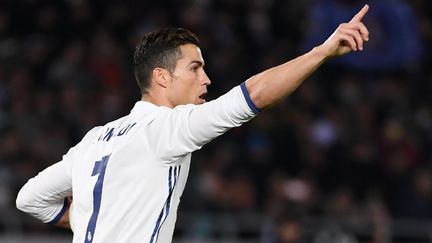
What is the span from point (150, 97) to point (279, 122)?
25.3 feet

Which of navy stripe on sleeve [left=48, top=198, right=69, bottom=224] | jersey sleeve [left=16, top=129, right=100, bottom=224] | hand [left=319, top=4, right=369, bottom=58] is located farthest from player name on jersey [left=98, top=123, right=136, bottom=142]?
hand [left=319, top=4, right=369, bottom=58]

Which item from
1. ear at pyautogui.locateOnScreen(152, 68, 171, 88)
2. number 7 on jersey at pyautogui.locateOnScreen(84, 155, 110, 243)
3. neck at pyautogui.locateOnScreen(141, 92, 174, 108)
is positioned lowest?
number 7 on jersey at pyautogui.locateOnScreen(84, 155, 110, 243)

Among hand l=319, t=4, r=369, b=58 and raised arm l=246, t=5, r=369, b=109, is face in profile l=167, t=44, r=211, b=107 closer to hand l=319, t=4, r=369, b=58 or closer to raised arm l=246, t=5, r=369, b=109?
raised arm l=246, t=5, r=369, b=109

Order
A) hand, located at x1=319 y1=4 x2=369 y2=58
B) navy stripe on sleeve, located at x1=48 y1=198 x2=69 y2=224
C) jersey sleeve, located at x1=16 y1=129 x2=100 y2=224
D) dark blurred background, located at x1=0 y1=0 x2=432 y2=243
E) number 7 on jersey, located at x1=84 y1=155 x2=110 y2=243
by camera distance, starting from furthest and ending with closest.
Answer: dark blurred background, located at x1=0 y1=0 x2=432 y2=243 → navy stripe on sleeve, located at x1=48 y1=198 x2=69 y2=224 → jersey sleeve, located at x1=16 y1=129 x2=100 y2=224 → number 7 on jersey, located at x1=84 y1=155 x2=110 y2=243 → hand, located at x1=319 y1=4 x2=369 y2=58

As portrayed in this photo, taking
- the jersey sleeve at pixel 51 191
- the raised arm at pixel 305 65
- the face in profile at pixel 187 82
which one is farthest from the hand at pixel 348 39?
the jersey sleeve at pixel 51 191

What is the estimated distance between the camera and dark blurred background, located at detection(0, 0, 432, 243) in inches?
432

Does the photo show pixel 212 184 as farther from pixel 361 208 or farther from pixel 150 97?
pixel 150 97

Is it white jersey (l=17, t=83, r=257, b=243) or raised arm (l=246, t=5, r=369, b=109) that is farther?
white jersey (l=17, t=83, r=257, b=243)

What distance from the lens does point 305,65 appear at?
3938 millimetres

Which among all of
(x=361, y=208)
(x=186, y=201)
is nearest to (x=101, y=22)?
(x=186, y=201)

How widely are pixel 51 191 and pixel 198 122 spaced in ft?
3.70

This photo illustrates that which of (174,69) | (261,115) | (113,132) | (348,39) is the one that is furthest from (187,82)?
(261,115)

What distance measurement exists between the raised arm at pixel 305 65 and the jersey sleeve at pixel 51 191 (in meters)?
1.13

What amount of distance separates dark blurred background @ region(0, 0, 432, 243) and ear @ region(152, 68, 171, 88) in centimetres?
502
